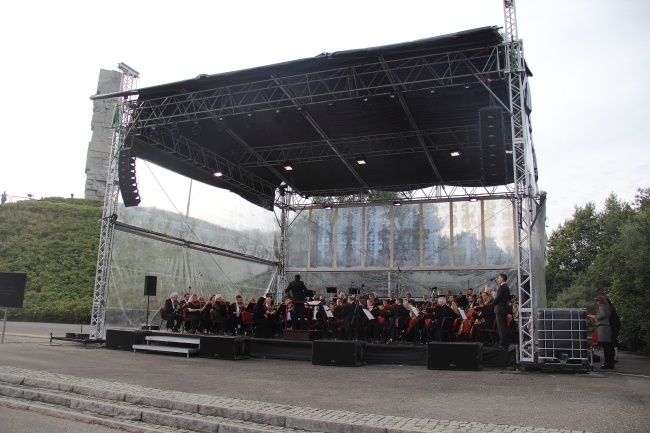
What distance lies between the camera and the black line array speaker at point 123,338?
40.5ft

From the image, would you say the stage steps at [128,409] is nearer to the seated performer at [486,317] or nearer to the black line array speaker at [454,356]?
the black line array speaker at [454,356]

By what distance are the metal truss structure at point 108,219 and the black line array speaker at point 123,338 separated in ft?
2.80

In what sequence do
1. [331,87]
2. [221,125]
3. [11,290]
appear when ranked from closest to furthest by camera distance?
[11,290] → [331,87] → [221,125]

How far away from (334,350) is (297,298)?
2497mm

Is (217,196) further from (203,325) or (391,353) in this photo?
(391,353)

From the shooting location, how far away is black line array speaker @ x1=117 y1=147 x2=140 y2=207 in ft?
45.6

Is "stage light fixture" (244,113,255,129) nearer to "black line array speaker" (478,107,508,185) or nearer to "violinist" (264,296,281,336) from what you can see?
"violinist" (264,296,281,336)

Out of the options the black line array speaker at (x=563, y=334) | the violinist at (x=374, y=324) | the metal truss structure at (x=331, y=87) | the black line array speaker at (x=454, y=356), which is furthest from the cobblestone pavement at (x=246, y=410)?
the metal truss structure at (x=331, y=87)

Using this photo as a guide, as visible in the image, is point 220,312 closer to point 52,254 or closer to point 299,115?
point 299,115

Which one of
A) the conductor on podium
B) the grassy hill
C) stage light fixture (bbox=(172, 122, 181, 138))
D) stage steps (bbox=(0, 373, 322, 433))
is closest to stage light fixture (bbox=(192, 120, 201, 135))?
stage light fixture (bbox=(172, 122, 181, 138))

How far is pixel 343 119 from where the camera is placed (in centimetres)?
1485

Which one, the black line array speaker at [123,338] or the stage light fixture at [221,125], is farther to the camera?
the stage light fixture at [221,125]

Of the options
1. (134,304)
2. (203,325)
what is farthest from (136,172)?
(203,325)

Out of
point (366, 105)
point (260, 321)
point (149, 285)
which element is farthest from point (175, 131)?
point (260, 321)
